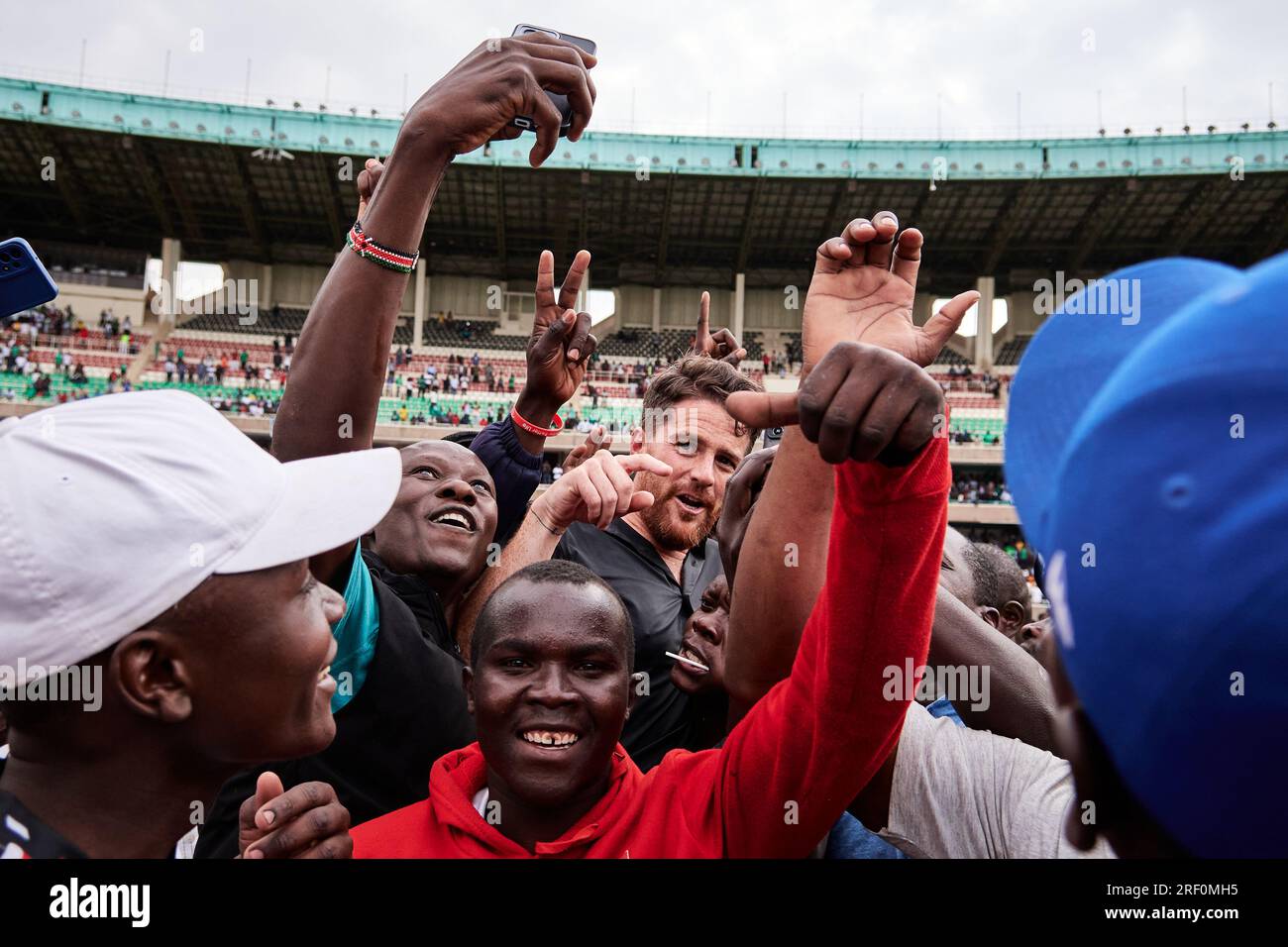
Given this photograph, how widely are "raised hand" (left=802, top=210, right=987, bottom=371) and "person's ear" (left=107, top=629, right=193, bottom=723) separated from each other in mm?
1019

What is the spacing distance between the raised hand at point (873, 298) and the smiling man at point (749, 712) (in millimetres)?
265

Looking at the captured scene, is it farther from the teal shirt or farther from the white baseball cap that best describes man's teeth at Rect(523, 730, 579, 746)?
the white baseball cap

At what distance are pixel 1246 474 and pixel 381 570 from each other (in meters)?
1.98

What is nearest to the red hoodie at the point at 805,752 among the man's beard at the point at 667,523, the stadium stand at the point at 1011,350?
the man's beard at the point at 667,523

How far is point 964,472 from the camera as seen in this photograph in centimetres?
2552

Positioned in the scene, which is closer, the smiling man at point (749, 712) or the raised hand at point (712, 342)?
the smiling man at point (749, 712)

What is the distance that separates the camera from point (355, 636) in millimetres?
1773

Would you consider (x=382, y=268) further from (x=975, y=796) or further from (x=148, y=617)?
(x=975, y=796)

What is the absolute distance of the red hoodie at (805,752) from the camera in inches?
48.8

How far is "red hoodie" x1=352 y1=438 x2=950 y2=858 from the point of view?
124cm

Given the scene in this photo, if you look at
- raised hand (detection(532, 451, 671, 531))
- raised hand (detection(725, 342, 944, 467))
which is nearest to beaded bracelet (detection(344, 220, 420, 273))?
raised hand (detection(532, 451, 671, 531))

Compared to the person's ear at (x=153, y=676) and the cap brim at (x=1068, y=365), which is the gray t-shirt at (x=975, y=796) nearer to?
the cap brim at (x=1068, y=365)

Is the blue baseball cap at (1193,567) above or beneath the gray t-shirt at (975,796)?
above

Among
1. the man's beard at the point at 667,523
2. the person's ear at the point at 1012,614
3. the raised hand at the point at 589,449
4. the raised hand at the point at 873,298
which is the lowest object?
the person's ear at the point at 1012,614
